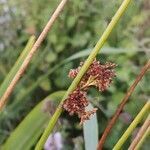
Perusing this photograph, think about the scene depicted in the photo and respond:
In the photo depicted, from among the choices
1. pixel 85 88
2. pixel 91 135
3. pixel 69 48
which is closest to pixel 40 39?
pixel 85 88

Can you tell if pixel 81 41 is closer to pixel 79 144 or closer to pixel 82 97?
pixel 79 144

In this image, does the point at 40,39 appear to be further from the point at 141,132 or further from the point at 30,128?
the point at 30,128

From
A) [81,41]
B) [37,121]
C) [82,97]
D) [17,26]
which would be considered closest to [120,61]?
[81,41]

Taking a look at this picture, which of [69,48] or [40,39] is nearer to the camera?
[40,39]

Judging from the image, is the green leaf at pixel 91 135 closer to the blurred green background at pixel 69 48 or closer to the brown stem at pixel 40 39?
the brown stem at pixel 40 39

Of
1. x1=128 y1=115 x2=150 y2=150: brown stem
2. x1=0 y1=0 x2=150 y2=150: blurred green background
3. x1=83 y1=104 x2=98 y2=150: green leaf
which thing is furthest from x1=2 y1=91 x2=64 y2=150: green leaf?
x1=128 y1=115 x2=150 y2=150: brown stem
